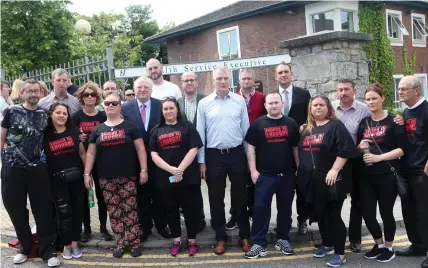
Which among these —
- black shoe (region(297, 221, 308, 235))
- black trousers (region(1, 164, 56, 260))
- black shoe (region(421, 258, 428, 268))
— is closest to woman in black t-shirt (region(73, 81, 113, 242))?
black trousers (region(1, 164, 56, 260))

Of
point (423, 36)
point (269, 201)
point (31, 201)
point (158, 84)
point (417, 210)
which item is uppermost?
point (423, 36)

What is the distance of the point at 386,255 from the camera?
14.6 ft

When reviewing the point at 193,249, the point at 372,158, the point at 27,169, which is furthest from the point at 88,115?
the point at 372,158

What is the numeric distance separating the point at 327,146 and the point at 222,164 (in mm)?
1253

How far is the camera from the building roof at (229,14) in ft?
58.7

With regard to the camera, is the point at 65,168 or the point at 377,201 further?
the point at 65,168

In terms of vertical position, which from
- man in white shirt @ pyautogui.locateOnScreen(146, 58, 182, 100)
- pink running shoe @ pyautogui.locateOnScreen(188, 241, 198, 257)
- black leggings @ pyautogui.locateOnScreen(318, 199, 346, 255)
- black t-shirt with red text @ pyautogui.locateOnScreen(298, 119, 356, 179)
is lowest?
pink running shoe @ pyautogui.locateOnScreen(188, 241, 198, 257)

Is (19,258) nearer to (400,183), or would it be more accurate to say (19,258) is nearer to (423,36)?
(400,183)

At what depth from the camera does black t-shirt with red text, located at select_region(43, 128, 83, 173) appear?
15.7ft

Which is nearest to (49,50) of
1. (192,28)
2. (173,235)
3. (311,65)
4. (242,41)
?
(192,28)

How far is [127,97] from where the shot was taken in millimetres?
7723

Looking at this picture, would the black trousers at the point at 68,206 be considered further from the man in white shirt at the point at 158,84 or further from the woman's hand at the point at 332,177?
the woman's hand at the point at 332,177

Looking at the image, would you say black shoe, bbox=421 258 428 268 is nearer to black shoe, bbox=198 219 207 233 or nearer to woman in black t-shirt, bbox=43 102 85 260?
black shoe, bbox=198 219 207 233

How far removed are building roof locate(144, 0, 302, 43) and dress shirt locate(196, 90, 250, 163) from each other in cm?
1336
